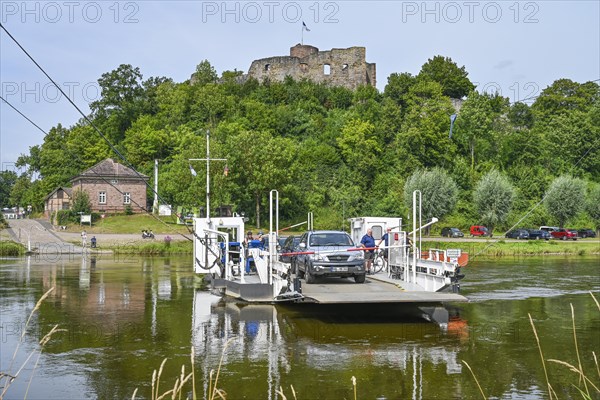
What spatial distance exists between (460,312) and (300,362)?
9.45 metres

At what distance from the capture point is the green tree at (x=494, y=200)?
69312mm

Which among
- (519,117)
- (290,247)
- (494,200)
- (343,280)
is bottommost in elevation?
(343,280)

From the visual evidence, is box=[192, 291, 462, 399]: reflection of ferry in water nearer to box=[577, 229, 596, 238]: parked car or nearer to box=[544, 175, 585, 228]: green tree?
box=[544, 175, 585, 228]: green tree

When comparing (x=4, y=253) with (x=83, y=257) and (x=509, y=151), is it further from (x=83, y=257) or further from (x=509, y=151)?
(x=509, y=151)

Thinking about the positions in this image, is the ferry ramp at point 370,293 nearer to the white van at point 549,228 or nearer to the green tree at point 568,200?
the white van at point 549,228

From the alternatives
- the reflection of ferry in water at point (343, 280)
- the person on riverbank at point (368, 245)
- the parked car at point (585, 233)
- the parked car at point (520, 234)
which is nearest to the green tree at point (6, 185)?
the parked car at point (520, 234)

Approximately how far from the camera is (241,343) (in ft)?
53.4

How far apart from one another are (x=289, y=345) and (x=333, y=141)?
7860cm

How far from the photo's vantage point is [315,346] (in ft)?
51.5

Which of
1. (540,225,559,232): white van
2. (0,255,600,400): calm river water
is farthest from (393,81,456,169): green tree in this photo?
(0,255,600,400): calm river water

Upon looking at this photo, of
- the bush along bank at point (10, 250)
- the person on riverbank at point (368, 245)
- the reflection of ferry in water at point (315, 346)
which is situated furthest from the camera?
the bush along bank at point (10, 250)

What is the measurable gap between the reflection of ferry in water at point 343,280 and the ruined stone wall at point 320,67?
283 ft

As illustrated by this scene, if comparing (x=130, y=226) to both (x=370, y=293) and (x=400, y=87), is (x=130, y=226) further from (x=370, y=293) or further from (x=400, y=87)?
(x=370, y=293)

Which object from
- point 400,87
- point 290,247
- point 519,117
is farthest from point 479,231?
point 290,247
